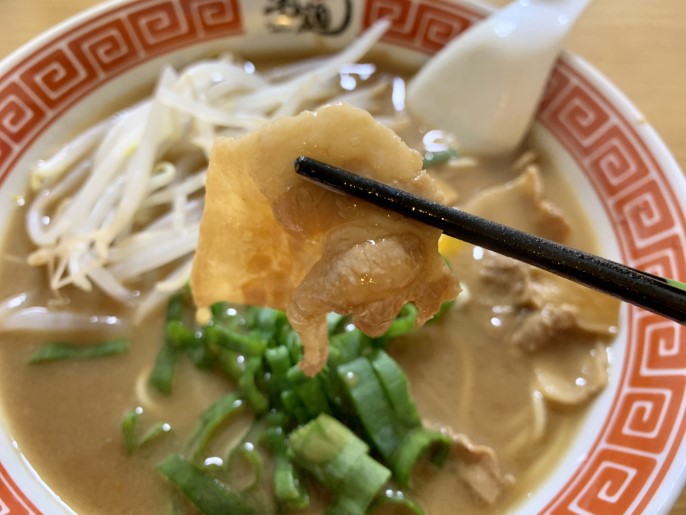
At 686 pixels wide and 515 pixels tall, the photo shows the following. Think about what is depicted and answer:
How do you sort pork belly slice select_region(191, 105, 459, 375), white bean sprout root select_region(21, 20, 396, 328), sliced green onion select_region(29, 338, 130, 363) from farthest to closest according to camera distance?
1. white bean sprout root select_region(21, 20, 396, 328)
2. sliced green onion select_region(29, 338, 130, 363)
3. pork belly slice select_region(191, 105, 459, 375)

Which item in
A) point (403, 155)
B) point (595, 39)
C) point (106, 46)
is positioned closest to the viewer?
point (403, 155)

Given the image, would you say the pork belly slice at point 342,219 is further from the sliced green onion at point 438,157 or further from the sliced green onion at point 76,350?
the sliced green onion at point 438,157

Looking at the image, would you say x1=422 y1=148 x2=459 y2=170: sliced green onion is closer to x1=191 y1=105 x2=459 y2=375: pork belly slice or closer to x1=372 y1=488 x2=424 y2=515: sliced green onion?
x1=191 y1=105 x2=459 y2=375: pork belly slice

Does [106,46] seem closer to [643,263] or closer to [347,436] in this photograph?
[347,436]

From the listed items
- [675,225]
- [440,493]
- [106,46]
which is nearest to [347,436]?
[440,493]

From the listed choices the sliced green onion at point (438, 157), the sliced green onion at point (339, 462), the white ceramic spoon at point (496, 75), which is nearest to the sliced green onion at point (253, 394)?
the sliced green onion at point (339, 462)

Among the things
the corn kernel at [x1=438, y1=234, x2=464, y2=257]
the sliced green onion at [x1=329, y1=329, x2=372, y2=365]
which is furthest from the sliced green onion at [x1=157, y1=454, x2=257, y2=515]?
the corn kernel at [x1=438, y1=234, x2=464, y2=257]
